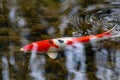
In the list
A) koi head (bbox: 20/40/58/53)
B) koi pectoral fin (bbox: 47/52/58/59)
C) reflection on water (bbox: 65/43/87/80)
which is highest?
koi head (bbox: 20/40/58/53)

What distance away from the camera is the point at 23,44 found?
305 centimetres

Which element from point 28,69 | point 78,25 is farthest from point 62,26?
point 28,69

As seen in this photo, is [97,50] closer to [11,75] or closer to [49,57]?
[49,57]

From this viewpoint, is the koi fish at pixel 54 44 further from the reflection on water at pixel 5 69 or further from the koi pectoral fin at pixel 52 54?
the reflection on water at pixel 5 69

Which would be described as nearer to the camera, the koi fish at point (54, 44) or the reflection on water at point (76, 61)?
the reflection on water at point (76, 61)

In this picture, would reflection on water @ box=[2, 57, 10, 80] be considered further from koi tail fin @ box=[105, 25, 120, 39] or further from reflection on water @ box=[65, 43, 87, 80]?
koi tail fin @ box=[105, 25, 120, 39]

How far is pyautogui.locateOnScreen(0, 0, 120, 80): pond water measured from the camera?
9.12ft

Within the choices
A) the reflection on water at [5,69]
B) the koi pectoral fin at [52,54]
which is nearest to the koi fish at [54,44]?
the koi pectoral fin at [52,54]

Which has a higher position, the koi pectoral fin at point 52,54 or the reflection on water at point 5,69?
the koi pectoral fin at point 52,54

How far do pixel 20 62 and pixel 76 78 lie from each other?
45 cm

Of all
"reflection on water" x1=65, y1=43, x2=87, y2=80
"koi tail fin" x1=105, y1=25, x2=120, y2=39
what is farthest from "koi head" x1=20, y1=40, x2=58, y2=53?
"koi tail fin" x1=105, y1=25, x2=120, y2=39

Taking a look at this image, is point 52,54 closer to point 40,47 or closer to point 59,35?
point 40,47

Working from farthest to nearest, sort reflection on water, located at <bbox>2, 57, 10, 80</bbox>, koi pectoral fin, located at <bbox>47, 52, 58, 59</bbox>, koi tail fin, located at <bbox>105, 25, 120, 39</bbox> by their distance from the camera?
koi tail fin, located at <bbox>105, 25, 120, 39</bbox> → koi pectoral fin, located at <bbox>47, 52, 58, 59</bbox> → reflection on water, located at <bbox>2, 57, 10, 80</bbox>

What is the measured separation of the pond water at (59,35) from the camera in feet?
9.12
